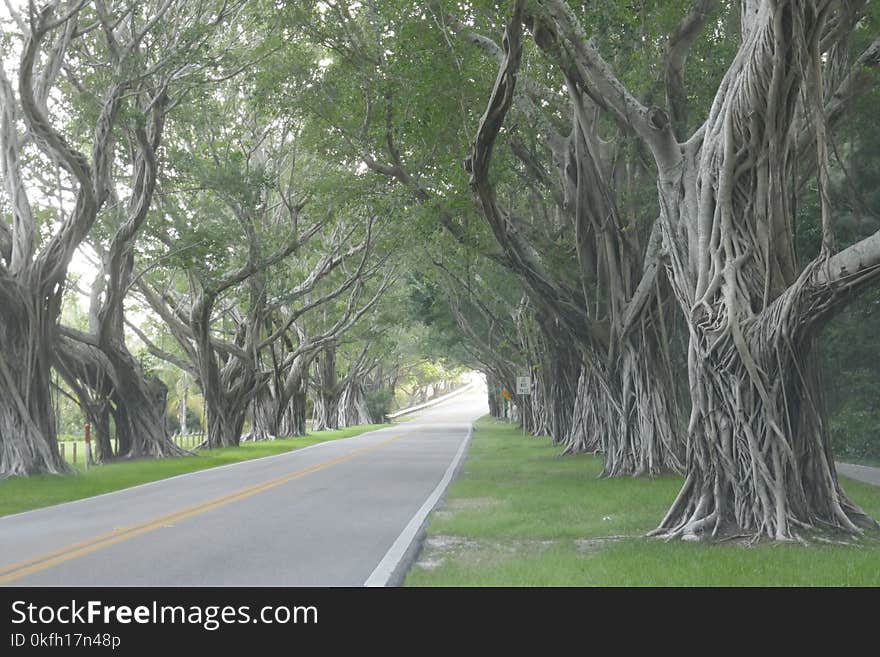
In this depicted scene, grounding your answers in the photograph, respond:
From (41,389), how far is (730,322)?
51.2 feet

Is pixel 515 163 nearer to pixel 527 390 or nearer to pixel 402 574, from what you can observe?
pixel 527 390

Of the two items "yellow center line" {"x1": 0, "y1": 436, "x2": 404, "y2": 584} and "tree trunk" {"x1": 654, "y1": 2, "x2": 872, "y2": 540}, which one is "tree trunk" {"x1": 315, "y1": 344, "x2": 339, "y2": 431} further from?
"tree trunk" {"x1": 654, "y1": 2, "x2": 872, "y2": 540}

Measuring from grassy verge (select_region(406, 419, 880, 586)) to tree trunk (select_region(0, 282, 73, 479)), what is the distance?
9100mm

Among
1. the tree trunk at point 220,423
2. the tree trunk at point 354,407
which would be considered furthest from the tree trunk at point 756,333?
the tree trunk at point 354,407

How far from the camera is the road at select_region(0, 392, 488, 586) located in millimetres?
8430

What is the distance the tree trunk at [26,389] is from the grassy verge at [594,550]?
9100 millimetres

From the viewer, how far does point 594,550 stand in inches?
383

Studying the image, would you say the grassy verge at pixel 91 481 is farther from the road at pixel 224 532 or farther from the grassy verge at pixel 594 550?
the grassy verge at pixel 594 550

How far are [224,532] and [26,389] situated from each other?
35.6 ft

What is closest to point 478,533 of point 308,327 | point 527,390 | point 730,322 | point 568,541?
point 568,541

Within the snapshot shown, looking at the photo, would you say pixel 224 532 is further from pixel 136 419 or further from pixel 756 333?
pixel 136 419

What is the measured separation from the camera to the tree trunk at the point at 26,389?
65.1 feet

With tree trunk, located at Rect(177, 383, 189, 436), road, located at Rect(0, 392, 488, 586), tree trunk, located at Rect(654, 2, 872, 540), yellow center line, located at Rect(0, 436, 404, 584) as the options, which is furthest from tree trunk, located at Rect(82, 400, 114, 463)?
tree trunk, located at Rect(177, 383, 189, 436)

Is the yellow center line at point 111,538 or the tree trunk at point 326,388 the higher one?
the tree trunk at point 326,388
